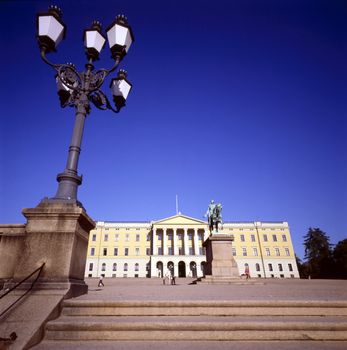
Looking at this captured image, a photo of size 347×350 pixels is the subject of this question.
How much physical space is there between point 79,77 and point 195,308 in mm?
5637

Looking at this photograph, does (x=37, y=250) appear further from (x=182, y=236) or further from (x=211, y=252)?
(x=182, y=236)

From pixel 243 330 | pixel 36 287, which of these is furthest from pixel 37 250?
pixel 243 330

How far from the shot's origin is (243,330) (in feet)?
10.9

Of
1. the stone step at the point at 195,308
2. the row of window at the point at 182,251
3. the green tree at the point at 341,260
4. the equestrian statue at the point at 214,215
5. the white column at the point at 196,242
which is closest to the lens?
the stone step at the point at 195,308

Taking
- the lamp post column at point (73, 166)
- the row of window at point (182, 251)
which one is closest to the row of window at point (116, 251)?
the row of window at point (182, 251)

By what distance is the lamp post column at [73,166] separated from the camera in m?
4.72

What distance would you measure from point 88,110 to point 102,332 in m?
4.56

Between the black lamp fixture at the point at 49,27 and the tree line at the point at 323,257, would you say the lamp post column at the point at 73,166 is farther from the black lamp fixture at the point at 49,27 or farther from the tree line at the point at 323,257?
the tree line at the point at 323,257

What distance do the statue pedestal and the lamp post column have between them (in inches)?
554

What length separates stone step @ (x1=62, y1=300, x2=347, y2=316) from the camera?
3795 mm

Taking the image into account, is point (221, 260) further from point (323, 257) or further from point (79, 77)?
point (323, 257)

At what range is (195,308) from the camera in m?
3.85

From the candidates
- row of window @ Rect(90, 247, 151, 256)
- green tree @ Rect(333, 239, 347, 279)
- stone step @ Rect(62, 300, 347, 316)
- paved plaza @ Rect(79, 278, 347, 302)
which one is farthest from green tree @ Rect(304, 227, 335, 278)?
stone step @ Rect(62, 300, 347, 316)

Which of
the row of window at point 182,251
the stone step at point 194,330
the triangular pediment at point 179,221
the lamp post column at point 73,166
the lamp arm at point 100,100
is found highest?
the triangular pediment at point 179,221
